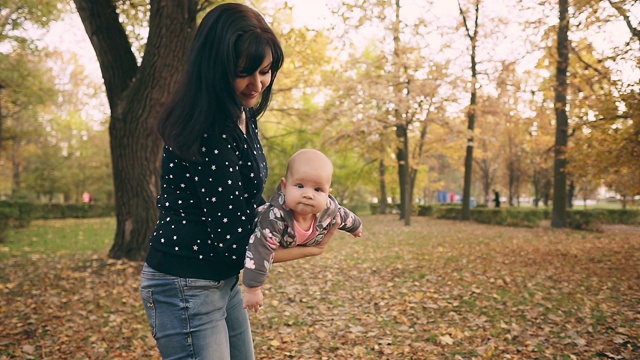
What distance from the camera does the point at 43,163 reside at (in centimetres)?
3117

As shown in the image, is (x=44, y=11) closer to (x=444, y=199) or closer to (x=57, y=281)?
(x=57, y=281)

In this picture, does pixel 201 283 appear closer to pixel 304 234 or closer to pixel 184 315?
pixel 184 315

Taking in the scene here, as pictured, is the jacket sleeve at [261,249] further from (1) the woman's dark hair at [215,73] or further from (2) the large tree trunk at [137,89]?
(2) the large tree trunk at [137,89]

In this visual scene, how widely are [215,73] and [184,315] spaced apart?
0.95m

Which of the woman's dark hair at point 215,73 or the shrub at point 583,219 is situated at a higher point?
the woman's dark hair at point 215,73

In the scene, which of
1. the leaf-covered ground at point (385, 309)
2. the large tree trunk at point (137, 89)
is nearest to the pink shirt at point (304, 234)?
the leaf-covered ground at point (385, 309)

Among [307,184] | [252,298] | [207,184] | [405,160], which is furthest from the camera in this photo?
[405,160]

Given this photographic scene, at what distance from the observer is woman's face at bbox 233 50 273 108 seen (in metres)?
1.78

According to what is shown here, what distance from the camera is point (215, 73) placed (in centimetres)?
A: 172

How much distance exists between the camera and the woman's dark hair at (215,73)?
66.4 inches

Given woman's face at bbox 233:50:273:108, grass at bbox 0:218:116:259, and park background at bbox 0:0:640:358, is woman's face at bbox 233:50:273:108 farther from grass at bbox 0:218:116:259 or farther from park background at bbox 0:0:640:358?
grass at bbox 0:218:116:259

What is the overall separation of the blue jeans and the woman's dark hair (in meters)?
0.53

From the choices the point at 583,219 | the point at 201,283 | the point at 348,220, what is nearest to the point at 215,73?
the point at 201,283

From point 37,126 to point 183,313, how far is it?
1258 inches
